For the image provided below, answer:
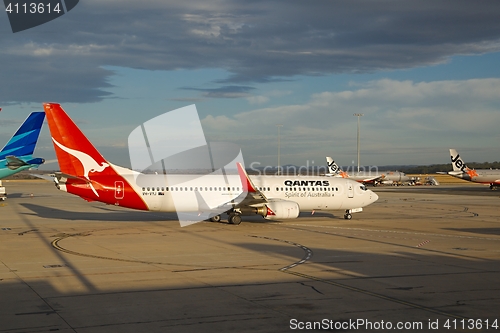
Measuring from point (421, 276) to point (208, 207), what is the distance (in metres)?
19.0

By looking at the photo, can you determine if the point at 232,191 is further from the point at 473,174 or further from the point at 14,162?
the point at 473,174

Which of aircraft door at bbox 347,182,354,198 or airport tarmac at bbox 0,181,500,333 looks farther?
aircraft door at bbox 347,182,354,198

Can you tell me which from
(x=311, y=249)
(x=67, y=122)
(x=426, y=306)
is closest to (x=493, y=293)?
(x=426, y=306)

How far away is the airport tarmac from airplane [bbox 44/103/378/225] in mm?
1790

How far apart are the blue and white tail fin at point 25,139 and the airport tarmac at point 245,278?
20.5m

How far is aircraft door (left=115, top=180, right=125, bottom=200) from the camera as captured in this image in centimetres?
3178

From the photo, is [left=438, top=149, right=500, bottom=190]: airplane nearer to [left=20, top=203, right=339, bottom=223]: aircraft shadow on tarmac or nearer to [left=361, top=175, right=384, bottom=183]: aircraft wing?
[left=361, top=175, right=384, bottom=183]: aircraft wing

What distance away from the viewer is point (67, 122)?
31000mm

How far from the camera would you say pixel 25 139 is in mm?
50781

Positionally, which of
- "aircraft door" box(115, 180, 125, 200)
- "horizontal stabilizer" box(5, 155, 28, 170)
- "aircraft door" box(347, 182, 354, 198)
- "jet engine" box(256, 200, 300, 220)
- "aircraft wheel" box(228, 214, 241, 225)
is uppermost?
"horizontal stabilizer" box(5, 155, 28, 170)

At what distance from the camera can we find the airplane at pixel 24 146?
48.9 meters

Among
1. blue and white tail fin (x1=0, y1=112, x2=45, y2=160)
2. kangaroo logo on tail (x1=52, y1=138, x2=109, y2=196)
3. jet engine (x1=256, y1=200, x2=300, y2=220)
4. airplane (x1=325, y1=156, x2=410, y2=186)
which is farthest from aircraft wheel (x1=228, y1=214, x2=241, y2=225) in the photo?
airplane (x1=325, y1=156, x2=410, y2=186)

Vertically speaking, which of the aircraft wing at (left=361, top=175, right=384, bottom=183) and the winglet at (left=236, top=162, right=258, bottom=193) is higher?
the winglet at (left=236, top=162, right=258, bottom=193)

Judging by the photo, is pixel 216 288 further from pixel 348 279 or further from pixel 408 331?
pixel 408 331
